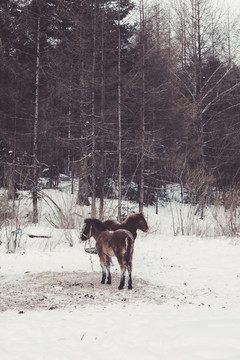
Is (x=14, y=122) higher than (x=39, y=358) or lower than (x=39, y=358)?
higher

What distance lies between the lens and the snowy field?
3201mm

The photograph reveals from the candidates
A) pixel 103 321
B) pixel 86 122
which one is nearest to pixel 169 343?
pixel 103 321

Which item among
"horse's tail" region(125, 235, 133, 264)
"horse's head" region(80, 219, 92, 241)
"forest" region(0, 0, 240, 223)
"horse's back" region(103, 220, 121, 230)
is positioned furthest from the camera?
"forest" region(0, 0, 240, 223)

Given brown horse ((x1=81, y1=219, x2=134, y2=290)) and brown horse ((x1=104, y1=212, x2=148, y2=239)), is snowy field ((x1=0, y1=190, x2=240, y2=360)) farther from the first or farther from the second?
brown horse ((x1=104, y1=212, x2=148, y2=239))

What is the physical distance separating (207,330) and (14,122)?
17.5 meters

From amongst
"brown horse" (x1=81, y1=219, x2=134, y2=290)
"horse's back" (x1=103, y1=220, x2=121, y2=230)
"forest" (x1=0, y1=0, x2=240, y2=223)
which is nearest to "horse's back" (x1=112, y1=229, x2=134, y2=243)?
"brown horse" (x1=81, y1=219, x2=134, y2=290)

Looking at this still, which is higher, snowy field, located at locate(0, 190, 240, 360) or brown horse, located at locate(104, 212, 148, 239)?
brown horse, located at locate(104, 212, 148, 239)

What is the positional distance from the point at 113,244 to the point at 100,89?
1330 cm

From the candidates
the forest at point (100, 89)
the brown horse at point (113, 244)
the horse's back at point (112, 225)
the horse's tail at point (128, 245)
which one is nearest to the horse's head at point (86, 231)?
the brown horse at point (113, 244)

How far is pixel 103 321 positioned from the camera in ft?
13.0

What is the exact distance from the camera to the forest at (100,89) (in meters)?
16.2

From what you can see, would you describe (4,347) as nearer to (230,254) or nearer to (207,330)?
(207,330)

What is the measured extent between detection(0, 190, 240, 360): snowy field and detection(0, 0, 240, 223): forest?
718 centimetres

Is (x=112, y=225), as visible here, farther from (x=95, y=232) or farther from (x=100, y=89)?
(x=100, y=89)
